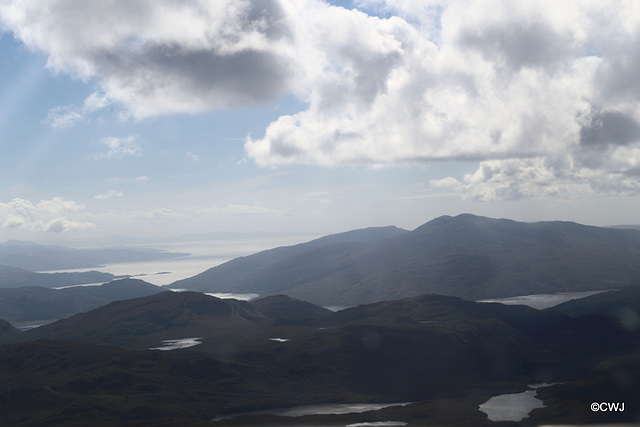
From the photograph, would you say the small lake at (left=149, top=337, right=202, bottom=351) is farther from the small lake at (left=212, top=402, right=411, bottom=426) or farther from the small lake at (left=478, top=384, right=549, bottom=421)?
the small lake at (left=478, top=384, right=549, bottom=421)

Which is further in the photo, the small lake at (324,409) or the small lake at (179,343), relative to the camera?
the small lake at (179,343)

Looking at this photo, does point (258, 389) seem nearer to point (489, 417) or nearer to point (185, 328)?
point (489, 417)
